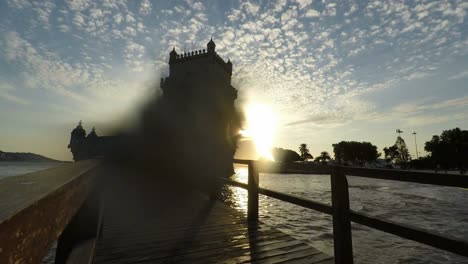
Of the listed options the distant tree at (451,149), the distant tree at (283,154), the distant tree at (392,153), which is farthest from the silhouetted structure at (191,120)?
the distant tree at (392,153)

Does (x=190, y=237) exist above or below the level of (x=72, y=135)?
below

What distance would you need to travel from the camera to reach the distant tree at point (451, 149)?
62.2m

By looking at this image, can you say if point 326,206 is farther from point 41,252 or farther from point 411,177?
point 41,252

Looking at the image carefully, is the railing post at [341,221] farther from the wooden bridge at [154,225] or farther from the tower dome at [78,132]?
the tower dome at [78,132]

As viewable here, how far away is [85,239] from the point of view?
A: 6.50 ft

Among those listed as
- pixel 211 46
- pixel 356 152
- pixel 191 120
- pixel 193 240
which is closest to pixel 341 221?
pixel 193 240

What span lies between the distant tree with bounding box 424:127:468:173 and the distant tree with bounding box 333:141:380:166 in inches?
799

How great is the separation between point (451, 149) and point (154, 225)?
→ 84.8 m

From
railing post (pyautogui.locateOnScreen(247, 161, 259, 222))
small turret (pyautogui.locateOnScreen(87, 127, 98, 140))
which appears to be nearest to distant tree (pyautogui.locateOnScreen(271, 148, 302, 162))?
small turret (pyautogui.locateOnScreen(87, 127, 98, 140))

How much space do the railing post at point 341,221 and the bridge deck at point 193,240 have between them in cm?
37

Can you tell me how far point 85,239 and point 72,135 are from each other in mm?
61054

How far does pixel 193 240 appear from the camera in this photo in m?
3.82

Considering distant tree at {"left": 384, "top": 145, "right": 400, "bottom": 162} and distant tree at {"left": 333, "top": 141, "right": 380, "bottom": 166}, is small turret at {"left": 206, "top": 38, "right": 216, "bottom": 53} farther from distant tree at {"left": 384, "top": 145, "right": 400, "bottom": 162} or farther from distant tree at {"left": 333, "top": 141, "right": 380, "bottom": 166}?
distant tree at {"left": 384, "top": 145, "right": 400, "bottom": 162}

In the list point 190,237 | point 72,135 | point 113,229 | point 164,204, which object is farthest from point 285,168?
point 72,135
